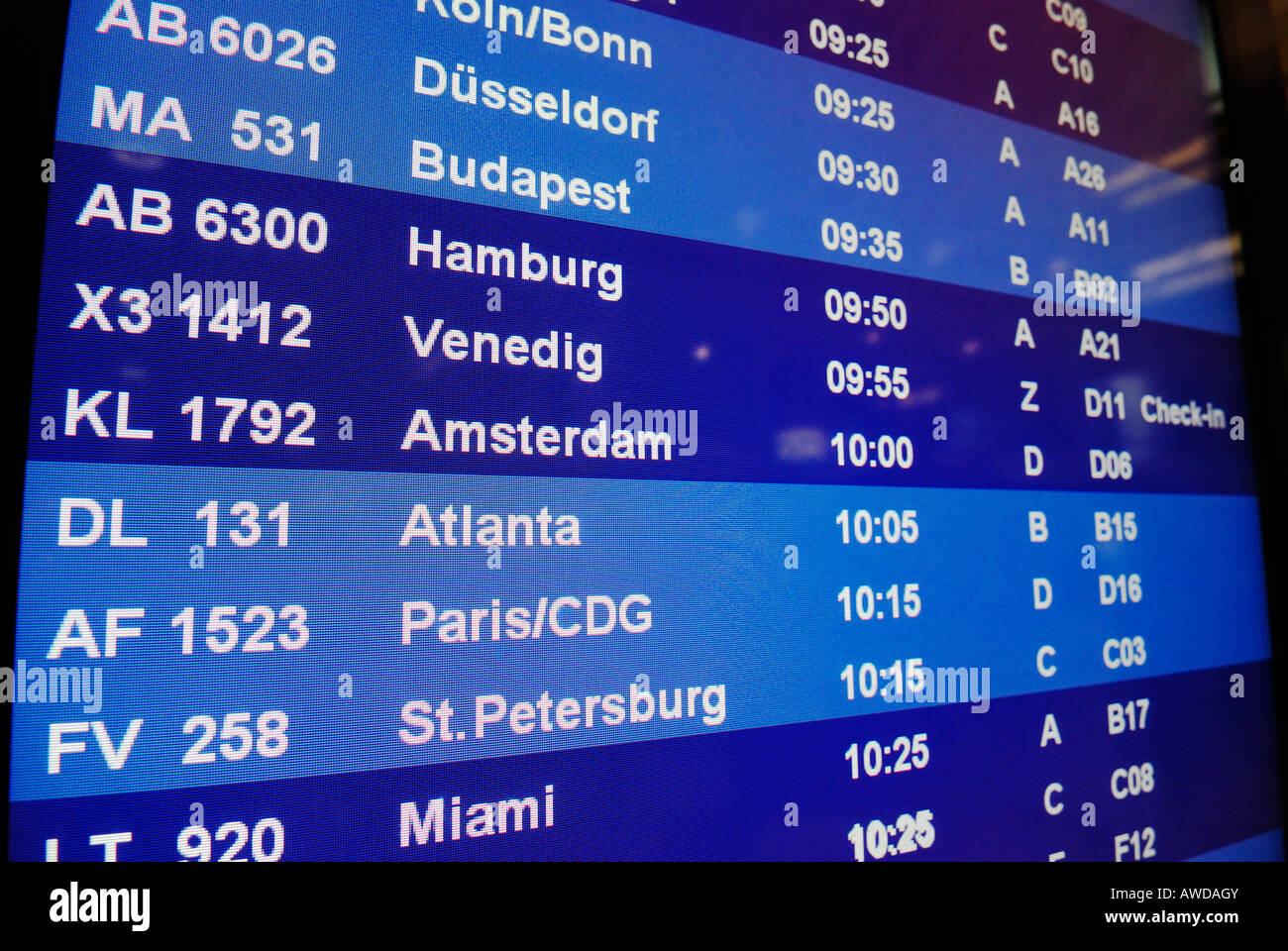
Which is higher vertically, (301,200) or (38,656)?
(301,200)

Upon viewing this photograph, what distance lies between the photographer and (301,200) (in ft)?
2.35

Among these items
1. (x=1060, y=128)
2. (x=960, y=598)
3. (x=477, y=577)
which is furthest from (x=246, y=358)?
(x=1060, y=128)

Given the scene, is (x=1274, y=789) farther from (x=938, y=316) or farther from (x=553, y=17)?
(x=553, y=17)

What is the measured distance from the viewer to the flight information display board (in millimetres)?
651

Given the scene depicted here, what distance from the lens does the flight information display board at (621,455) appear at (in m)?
0.65

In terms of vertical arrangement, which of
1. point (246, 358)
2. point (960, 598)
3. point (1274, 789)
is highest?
point (246, 358)

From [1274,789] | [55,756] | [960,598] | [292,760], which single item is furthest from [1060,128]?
[55,756]

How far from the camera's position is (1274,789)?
1.10m

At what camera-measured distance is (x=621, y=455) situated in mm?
788

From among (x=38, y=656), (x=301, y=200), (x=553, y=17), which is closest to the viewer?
(x=38, y=656)

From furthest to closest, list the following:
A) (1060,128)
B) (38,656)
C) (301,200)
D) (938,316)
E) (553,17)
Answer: (1060,128)
(938,316)
(553,17)
(301,200)
(38,656)

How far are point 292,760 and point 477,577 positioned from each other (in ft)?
0.68

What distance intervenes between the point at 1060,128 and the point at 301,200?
95cm

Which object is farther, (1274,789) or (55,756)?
(1274,789)
